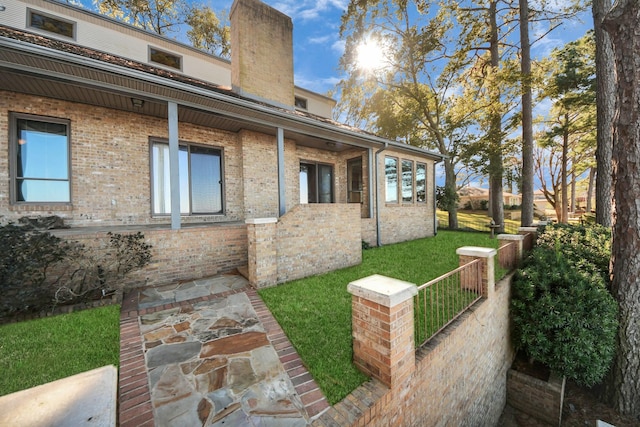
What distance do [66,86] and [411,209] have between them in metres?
10.4

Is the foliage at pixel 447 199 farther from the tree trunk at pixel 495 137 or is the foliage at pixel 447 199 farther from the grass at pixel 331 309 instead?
the grass at pixel 331 309

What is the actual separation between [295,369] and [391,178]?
8.14 metres

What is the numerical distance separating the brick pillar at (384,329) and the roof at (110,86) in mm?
4793

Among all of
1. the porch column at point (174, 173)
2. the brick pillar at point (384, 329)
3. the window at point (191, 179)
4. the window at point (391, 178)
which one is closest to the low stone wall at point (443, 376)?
the brick pillar at point (384, 329)

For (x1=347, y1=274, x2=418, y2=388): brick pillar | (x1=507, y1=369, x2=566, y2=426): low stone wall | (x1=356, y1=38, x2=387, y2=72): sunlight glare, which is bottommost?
(x1=507, y1=369, x2=566, y2=426): low stone wall

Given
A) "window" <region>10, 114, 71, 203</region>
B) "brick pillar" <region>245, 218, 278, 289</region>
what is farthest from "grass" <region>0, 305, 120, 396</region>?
"window" <region>10, 114, 71, 203</region>

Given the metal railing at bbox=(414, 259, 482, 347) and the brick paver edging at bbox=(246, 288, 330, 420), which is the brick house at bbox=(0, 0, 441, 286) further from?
the metal railing at bbox=(414, 259, 482, 347)

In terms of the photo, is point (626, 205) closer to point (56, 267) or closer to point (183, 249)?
point (183, 249)

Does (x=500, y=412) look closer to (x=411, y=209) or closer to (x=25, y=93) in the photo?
(x=411, y=209)

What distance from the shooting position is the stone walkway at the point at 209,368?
6.64 feet

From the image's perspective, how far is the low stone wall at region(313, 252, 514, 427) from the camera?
220 cm

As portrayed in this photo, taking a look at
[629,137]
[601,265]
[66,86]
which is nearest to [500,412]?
[601,265]

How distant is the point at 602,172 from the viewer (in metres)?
6.41

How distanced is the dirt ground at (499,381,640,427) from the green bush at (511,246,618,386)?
914mm
